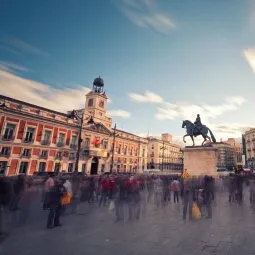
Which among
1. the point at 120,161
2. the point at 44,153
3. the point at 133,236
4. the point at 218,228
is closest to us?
the point at 133,236

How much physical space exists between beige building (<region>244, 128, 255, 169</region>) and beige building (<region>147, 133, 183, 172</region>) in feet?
85.2

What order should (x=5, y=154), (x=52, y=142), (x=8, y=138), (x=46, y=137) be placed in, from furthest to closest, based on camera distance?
1. (x=52, y=142)
2. (x=46, y=137)
3. (x=8, y=138)
4. (x=5, y=154)

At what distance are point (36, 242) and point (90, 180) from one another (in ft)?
23.4

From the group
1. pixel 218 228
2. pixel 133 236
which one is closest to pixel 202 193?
pixel 218 228

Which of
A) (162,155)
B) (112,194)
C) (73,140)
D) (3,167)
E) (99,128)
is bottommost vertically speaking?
(112,194)

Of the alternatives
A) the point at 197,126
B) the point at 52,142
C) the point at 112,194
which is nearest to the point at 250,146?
the point at 197,126

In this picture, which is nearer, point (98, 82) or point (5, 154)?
point (5, 154)

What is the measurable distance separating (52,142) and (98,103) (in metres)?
21.6

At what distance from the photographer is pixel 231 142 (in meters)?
117

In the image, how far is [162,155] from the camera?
81.3 m

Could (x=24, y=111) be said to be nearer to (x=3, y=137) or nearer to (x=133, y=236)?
(x=3, y=137)

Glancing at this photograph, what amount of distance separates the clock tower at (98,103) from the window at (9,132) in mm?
23423

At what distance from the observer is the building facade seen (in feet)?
104

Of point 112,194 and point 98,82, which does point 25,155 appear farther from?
point 98,82
